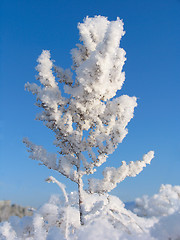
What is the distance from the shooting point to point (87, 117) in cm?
582

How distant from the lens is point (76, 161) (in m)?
5.71

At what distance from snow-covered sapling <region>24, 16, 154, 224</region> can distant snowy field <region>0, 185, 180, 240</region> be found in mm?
677

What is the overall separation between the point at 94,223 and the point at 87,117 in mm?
4431

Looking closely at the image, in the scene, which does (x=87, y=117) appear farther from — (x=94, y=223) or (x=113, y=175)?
(x=94, y=223)

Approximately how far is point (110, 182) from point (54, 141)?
1.77 m

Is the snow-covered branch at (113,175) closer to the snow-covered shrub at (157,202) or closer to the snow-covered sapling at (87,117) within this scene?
the snow-covered sapling at (87,117)

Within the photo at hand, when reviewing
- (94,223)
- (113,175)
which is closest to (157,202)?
(113,175)

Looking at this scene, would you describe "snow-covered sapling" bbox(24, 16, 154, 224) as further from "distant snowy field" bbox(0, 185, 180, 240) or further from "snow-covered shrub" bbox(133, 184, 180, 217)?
"snow-covered shrub" bbox(133, 184, 180, 217)

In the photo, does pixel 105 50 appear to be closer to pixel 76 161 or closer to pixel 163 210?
pixel 76 161

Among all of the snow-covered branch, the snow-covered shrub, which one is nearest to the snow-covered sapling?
the snow-covered branch

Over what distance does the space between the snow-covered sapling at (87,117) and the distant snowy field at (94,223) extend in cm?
68

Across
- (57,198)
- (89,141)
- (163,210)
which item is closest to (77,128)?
(89,141)

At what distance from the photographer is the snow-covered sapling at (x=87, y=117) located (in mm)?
5418

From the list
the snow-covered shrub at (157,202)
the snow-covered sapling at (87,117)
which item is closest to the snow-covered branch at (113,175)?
the snow-covered sapling at (87,117)
